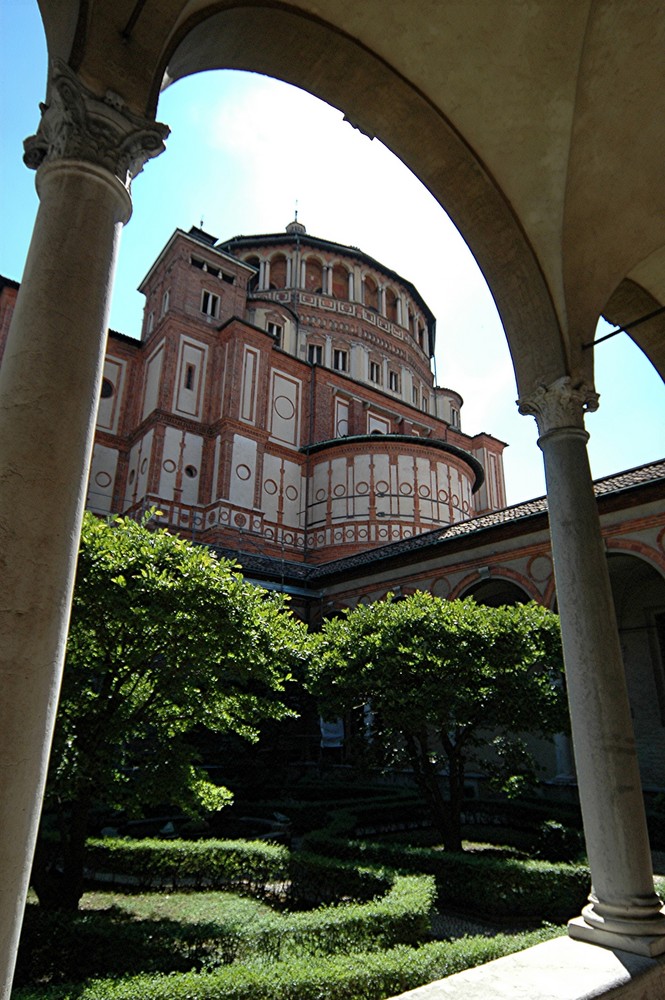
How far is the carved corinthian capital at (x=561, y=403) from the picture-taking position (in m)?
5.03

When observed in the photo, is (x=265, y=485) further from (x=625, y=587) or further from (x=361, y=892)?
(x=361, y=892)

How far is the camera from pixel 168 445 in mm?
23531

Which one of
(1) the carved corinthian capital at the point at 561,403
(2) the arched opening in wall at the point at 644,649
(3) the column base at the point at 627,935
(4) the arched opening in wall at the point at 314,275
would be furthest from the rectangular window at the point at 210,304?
(3) the column base at the point at 627,935

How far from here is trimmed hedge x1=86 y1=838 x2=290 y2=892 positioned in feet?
26.3

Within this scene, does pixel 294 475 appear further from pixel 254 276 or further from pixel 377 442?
pixel 254 276

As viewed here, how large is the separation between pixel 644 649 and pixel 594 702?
13592 mm

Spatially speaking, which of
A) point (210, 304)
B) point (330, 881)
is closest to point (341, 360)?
point (210, 304)

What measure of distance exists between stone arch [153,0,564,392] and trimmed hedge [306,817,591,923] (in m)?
5.93

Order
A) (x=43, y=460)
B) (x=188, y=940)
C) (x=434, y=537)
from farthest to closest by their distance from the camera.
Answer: (x=434, y=537)
(x=188, y=940)
(x=43, y=460)

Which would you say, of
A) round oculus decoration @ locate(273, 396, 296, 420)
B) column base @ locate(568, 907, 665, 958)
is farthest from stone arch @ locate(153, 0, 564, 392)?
round oculus decoration @ locate(273, 396, 296, 420)

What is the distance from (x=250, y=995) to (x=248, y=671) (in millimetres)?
3476

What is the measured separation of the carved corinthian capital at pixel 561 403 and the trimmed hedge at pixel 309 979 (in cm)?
378

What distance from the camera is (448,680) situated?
30.9 ft

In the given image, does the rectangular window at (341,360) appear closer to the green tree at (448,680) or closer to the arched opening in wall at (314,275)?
the arched opening in wall at (314,275)
